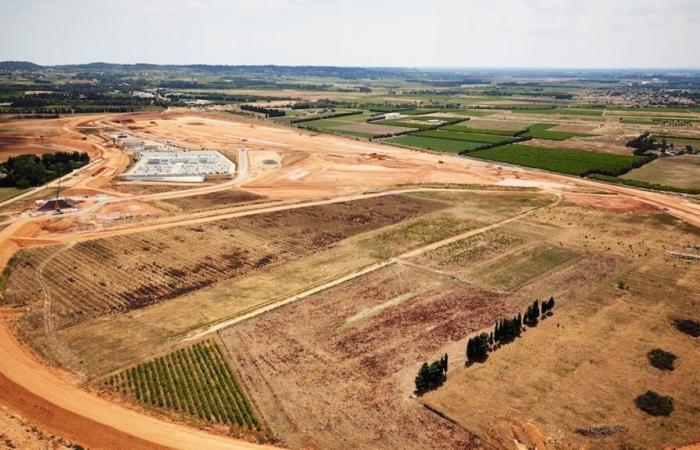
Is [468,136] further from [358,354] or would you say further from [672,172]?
[358,354]

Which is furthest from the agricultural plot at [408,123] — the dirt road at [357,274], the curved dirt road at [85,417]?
the curved dirt road at [85,417]

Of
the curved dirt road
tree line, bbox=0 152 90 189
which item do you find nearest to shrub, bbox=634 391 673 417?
the curved dirt road

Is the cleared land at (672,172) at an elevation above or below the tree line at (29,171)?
below

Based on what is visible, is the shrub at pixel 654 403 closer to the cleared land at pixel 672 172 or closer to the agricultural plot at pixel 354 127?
the cleared land at pixel 672 172

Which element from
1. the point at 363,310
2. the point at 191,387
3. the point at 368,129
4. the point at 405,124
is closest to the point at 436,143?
the point at 368,129

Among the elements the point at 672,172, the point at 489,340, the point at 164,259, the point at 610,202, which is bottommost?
the point at 489,340

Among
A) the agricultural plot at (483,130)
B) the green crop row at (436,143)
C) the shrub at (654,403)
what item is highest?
the agricultural plot at (483,130)

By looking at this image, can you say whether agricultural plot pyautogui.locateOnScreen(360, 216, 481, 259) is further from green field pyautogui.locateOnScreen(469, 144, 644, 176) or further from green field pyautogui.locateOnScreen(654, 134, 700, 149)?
green field pyautogui.locateOnScreen(654, 134, 700, 149)
